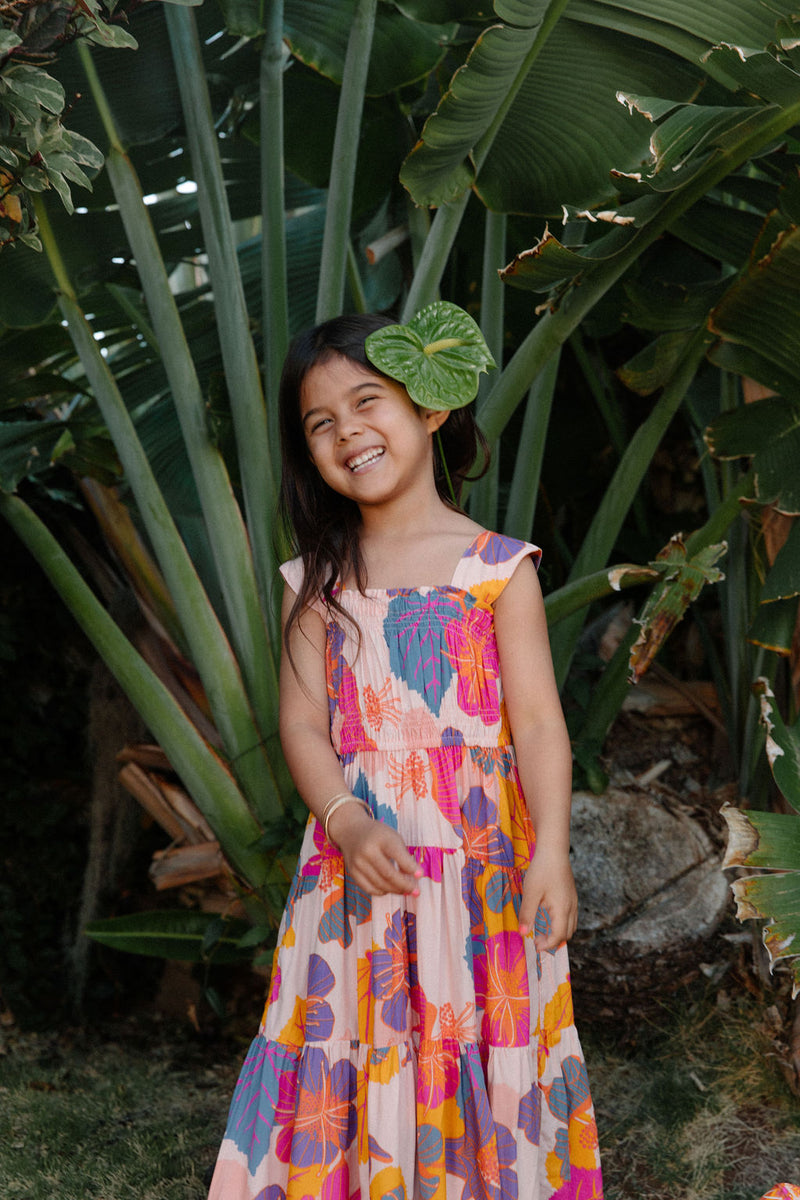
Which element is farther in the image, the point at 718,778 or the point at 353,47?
the point at 718,778

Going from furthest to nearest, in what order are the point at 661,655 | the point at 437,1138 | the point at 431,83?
the point at 661,655
the point at 431,83
the point at 437,1138

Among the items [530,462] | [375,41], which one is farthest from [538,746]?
[375,41]

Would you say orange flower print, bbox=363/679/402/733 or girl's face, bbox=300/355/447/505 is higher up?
girl's face, bbox=300/355/447/505

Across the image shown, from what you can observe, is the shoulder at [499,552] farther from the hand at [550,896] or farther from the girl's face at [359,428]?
the hand at [550,896]

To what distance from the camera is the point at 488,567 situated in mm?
1273

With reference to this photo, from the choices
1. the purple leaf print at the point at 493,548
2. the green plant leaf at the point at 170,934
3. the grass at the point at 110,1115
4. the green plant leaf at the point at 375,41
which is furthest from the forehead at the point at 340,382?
the grass at the point at 110,1115

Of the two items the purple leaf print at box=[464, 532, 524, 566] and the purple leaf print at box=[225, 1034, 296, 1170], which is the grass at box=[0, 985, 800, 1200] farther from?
the purple leaf print at box=[464, 532, 524, 566]

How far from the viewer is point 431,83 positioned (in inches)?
84.2

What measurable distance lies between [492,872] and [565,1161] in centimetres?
37

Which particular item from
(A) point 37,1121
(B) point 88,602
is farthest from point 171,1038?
(B) point 88,602

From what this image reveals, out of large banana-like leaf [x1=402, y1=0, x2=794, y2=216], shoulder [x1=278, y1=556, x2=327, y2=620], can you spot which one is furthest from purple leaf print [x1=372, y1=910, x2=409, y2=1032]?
large banana-like leaf [x1=402, y1=0, x2=794, y2=216]

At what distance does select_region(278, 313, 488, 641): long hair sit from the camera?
129 cm

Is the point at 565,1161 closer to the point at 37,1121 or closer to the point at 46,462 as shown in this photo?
the point at 37,1121

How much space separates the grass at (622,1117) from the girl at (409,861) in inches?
19.3
